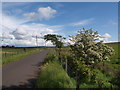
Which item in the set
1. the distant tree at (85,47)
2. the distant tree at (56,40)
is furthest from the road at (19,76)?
the distant tree at (56,40)

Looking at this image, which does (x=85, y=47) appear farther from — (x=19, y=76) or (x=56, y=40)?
(x=56, y=40)

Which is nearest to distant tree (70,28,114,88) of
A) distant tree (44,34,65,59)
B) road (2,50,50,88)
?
road (2,50,50,88)

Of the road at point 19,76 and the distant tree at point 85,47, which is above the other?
the distant tree at point 85,47

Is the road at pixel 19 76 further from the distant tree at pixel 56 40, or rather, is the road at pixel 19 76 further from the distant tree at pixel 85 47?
the distant tree at pixel 56 40

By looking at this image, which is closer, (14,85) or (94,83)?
(14,85)

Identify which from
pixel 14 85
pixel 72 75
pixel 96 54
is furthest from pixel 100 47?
pixel 14 85

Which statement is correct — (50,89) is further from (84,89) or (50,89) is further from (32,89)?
(84,89)

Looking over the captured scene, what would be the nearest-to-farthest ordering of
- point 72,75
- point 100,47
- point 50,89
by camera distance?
point 50,89 → point 100,47 → point 72,75

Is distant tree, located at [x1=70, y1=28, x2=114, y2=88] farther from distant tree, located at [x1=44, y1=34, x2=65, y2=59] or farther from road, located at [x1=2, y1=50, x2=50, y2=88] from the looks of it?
distant tree, located at [x1=44, y1=34, x2=65, y2=59]

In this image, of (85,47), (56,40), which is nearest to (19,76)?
(85,47)

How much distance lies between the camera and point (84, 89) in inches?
306

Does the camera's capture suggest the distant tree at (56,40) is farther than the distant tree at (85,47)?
Yes

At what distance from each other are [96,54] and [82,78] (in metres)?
2.23

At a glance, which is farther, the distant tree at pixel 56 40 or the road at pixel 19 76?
the distant tree at pixel 56 40
